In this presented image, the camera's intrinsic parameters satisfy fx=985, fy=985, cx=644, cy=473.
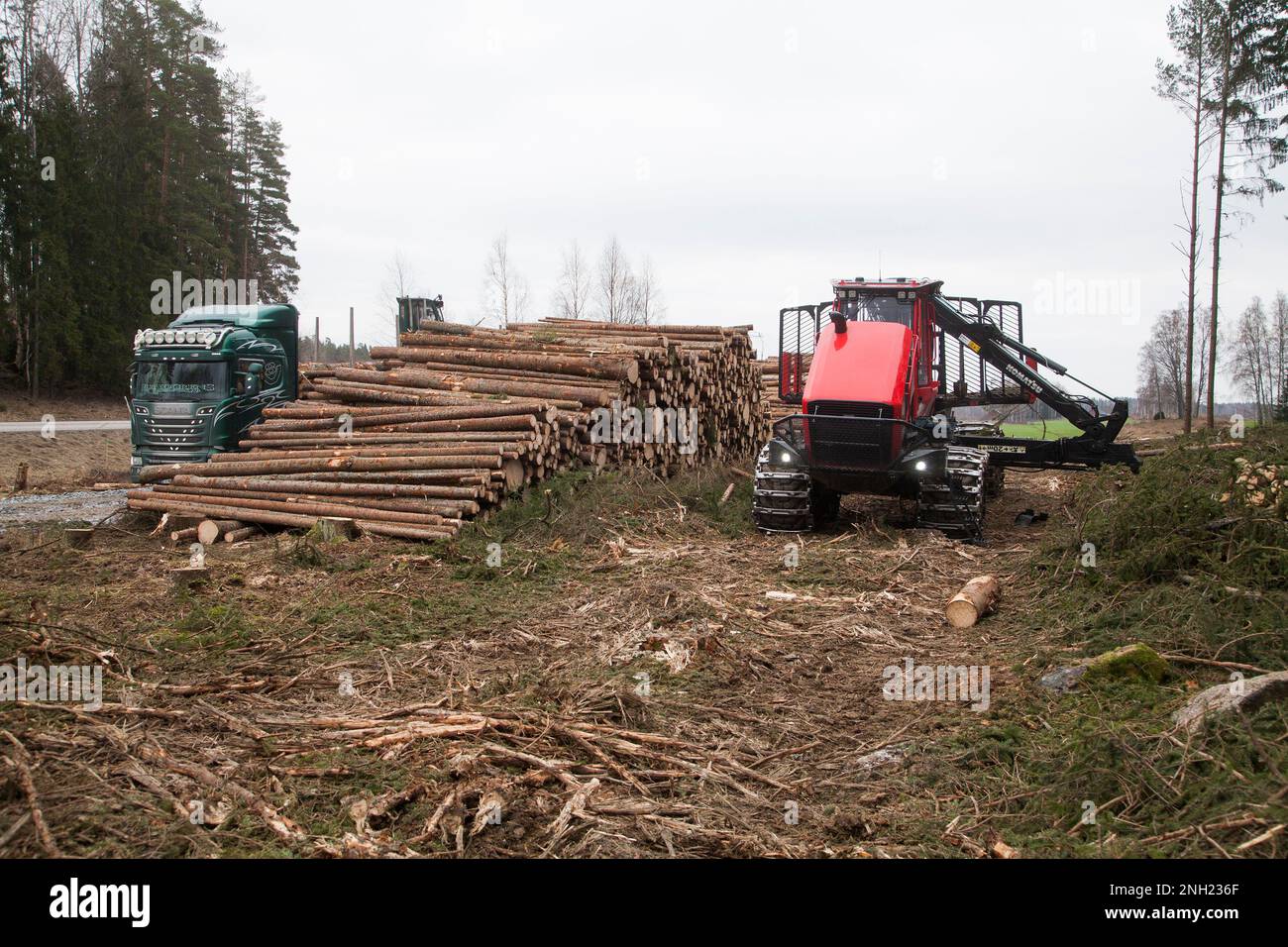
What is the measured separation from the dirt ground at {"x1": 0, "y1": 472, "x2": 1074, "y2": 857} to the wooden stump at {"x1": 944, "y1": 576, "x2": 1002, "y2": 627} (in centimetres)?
12

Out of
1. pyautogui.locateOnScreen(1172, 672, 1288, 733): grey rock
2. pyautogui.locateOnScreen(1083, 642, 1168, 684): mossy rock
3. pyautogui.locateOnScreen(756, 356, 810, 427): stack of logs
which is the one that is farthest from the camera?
pyautogui.locateOnScreen(756, 356, 810, 427): stack of logs

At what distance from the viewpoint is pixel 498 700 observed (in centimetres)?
592

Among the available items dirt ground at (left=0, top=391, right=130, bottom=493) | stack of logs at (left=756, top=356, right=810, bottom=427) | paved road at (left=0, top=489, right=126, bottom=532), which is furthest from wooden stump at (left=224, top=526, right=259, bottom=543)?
stack of logs at (left=756, top=356, right=810, bottom=427)

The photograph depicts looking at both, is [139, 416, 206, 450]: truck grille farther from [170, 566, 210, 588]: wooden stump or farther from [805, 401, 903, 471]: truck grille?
[805, 401, 903, 471]: truck grille

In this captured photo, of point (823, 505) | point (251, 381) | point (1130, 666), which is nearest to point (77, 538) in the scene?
point (251, 381)

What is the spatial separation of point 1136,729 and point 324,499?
969 cm

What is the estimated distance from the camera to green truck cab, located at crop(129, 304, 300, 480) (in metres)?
15.2

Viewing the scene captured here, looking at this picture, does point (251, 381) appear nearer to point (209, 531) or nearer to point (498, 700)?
point (209, 531)

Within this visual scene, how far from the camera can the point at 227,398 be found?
50.5 ft

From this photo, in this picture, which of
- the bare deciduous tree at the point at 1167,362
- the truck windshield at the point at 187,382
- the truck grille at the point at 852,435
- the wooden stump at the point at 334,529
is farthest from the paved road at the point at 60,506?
the bare deciduous tree at the point at 1167,362

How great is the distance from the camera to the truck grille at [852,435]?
11.0 metres

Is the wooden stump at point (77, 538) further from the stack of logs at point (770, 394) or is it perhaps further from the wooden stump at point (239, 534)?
the stack of logs at point (770, 394)
